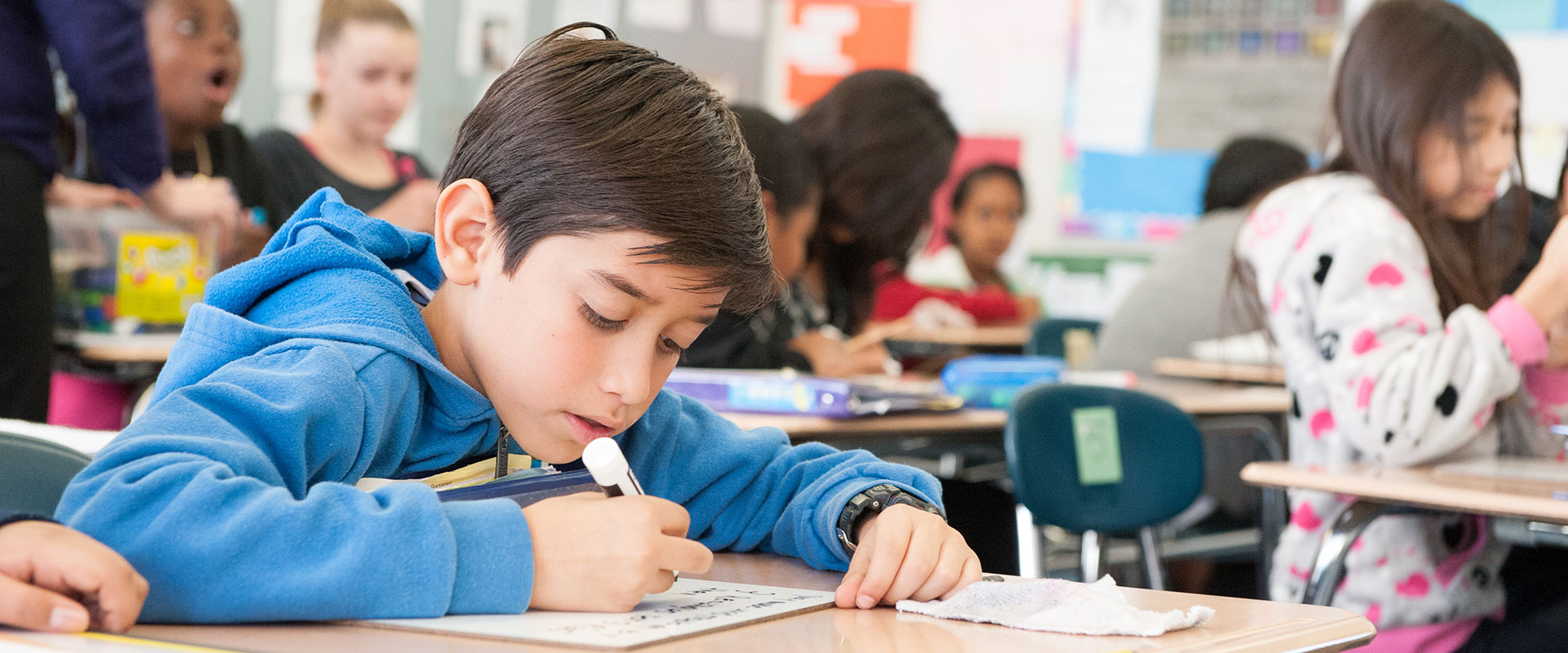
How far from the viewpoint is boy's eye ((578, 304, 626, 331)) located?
835 mm

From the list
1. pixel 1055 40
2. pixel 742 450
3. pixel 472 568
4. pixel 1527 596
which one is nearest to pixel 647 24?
pixel 1055 40

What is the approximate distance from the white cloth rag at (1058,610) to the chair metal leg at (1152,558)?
60.4 inches

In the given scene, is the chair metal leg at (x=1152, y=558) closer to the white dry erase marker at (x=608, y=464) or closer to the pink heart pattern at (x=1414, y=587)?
the pink heart pattern at (x=1414, y=587)

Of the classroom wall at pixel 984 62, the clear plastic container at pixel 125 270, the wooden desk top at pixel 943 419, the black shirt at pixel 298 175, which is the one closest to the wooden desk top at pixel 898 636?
the wooden desk top at pixel 943 419

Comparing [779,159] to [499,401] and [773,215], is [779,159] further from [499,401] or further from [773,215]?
[499,401]

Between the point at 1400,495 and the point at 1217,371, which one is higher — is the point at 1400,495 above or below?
above

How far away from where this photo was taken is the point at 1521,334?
1736 millimetres

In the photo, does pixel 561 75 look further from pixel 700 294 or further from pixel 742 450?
pixel 742 450

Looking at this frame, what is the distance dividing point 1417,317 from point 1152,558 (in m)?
0.70

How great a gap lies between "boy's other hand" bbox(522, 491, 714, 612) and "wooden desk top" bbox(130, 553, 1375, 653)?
0.19ft

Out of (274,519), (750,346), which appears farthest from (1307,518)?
(274,519)

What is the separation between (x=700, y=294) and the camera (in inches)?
34.3

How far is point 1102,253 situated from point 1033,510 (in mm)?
3872

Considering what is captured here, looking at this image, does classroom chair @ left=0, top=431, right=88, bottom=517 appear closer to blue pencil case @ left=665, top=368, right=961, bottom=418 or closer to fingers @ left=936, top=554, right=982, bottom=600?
fingers @ left=936, top=554, right=982, bottom=600
